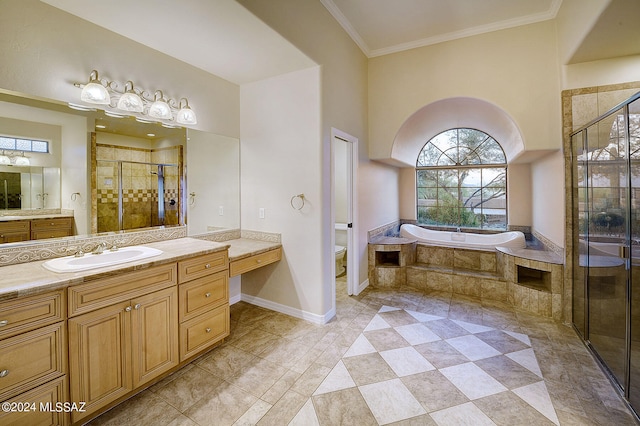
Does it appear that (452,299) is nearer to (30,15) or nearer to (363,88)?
(363,88)

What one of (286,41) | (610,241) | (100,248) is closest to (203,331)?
(100,248)

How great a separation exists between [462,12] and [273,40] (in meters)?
2.14

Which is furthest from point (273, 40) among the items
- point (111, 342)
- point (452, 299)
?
point (452, 299)

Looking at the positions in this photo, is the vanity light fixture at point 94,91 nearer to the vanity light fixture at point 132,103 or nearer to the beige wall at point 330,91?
the vanity light fixture at point 132,103

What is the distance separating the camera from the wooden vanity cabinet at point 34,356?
128cm

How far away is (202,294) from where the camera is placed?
2.20m

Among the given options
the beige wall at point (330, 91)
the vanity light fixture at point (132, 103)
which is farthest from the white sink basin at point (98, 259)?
the beige wall at point (330, 91)

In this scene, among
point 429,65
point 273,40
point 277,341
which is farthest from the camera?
point 429,65

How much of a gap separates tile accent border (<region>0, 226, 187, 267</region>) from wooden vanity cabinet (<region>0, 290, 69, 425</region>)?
680 millimetres

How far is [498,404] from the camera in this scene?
1761 mm

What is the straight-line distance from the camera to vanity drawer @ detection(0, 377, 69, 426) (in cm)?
→ 129

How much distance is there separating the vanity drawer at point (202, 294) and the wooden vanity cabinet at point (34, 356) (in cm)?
69

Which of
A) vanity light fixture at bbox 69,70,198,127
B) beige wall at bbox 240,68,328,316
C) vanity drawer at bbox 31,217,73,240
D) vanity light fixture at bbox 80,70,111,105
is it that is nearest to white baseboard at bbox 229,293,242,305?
beige wall at bbox 240,68,328,316

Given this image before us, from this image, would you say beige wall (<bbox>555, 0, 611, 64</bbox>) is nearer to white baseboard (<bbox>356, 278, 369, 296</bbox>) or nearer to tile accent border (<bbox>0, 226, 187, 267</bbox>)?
white baseboard (<bbox>356, 278, 369, 296</bbox>)
